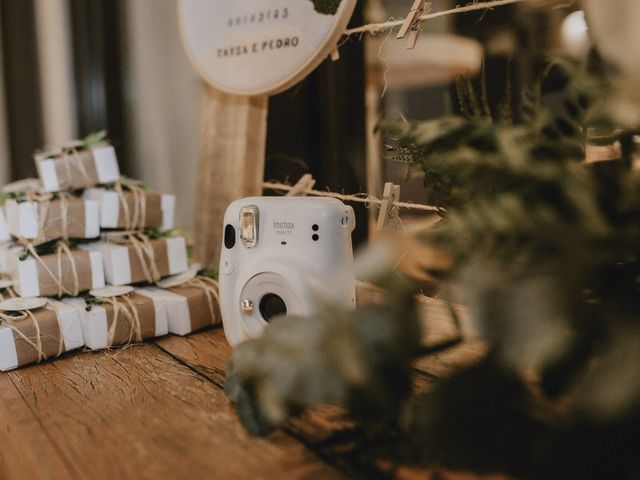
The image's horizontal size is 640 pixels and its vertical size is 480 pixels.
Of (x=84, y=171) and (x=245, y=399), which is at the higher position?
(x=84, y=171)

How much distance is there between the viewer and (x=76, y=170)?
3.37 ft

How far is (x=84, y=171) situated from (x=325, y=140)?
19.9 inches

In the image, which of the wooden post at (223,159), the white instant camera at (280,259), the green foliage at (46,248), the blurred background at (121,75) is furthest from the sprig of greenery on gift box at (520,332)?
the blurred background at (121,75)

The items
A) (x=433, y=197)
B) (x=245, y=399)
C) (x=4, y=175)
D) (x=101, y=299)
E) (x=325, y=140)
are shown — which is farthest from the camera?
(x=4, y=175)

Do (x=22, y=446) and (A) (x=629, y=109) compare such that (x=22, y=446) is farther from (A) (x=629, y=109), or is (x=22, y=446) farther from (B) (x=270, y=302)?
(A) (x=629, y=109)

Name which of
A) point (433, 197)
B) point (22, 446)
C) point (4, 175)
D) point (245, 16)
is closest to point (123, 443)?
point (22, 446)

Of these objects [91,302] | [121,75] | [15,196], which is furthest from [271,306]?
[121,75]

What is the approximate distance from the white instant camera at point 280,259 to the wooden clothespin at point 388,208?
12 cm

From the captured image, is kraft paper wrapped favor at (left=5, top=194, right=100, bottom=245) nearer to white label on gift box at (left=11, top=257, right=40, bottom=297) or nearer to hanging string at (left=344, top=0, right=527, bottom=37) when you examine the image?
white label on gift box at (left=11, top=257, right=40, bottom=297)

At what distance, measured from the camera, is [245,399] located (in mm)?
588

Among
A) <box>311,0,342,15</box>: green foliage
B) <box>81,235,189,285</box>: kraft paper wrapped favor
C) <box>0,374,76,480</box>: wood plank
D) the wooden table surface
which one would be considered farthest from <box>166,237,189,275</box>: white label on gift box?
<box>311,0,342,15</box>: green foliage

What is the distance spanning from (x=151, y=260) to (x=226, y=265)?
235mm

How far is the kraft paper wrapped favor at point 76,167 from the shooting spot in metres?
1.01

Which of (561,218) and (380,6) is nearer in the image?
(561,218)
